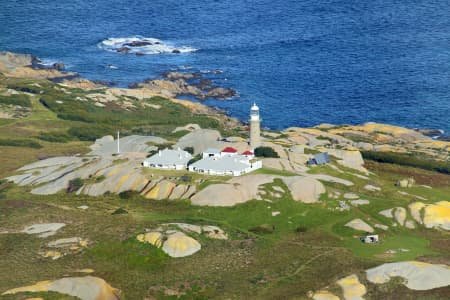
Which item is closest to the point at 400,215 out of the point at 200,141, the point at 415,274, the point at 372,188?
the point at 372,188

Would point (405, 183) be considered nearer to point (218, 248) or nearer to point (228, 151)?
point (228, 151)

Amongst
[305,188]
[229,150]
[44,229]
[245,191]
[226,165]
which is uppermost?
[229,150]

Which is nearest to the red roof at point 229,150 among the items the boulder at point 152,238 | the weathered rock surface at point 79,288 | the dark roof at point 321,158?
the dark roof at point 321,158

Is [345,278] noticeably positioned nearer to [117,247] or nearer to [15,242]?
[117,247]

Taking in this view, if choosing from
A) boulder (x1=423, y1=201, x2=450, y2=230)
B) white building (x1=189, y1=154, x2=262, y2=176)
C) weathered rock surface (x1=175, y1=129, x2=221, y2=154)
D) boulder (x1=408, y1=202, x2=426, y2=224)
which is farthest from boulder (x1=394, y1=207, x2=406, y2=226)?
weathered rock surface (x1=175, y1=129, x2=221, y2=154)

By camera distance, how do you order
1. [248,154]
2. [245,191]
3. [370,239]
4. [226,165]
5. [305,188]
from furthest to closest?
[248,154], [226,165], [305,188], [245,191], [370,239]

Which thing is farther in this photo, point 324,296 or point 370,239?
point 370,239
